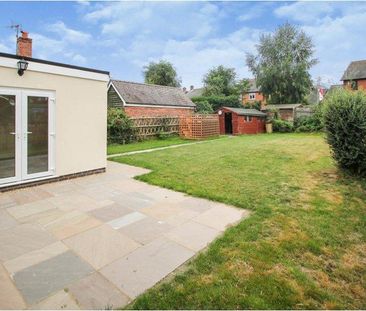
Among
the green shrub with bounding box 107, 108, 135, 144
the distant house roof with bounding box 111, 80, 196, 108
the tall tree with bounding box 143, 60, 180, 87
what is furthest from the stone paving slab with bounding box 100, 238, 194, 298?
the tall tree with bounding box 143, 60, 180, 87

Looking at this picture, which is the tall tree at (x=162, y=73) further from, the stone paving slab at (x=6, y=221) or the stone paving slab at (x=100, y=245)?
the stone paving slab at (x=100, y=245)

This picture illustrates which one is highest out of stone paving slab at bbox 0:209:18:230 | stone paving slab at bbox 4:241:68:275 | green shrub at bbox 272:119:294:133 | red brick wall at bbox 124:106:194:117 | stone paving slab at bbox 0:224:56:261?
red brick wall at bbox 124:106:194:117

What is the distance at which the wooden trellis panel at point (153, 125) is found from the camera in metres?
15.7

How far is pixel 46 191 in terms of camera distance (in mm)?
5703

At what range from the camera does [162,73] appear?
1499 inches

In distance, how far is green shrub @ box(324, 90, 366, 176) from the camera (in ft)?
22.4

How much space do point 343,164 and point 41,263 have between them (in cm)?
767

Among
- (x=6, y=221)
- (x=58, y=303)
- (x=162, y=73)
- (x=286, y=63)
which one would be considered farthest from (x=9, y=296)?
(x=162, y=73)

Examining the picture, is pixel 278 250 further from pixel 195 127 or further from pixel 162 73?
pixel 162 73

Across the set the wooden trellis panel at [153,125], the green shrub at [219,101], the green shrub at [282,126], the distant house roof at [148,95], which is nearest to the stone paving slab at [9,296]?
the wooden trellis panel at [153,125]

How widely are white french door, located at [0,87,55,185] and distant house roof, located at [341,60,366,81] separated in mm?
37379

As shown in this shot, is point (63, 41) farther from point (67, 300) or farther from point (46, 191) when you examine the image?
point (67, 300)

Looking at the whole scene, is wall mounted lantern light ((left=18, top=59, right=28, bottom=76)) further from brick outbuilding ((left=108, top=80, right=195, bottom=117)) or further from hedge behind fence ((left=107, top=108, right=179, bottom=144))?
brick outbuilding ((left=108, top=80, right=195, bottom=117))

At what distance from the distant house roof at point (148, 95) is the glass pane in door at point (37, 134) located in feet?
42.1
